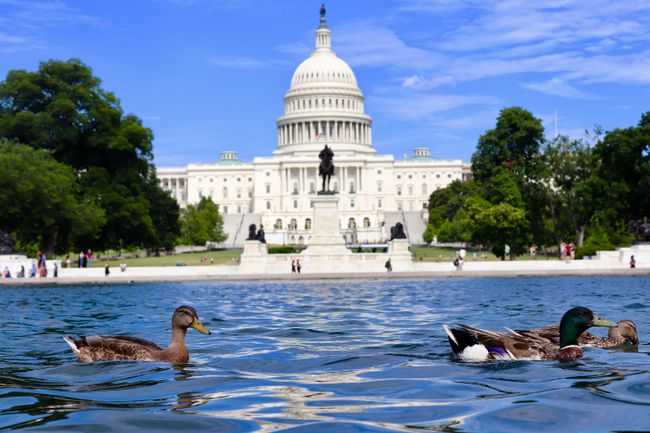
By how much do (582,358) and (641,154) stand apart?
4365 cm

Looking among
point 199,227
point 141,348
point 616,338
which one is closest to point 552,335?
point 616,338

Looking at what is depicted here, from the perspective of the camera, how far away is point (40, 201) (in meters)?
47.2

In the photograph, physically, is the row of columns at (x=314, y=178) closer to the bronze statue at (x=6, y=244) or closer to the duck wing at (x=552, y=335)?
the bronze statue at (x=6, y=244)

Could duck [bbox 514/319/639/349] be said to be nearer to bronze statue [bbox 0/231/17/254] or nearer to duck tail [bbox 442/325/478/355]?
duck tail [bbox 442/325/478/355]

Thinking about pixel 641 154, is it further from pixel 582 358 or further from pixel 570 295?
pixel 582 358

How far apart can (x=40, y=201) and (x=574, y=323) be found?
41.1m

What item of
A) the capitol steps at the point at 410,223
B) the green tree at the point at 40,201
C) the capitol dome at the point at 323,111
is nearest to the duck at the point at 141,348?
the green tree at the point at 40,201

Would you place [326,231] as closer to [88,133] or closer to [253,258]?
[253,258]

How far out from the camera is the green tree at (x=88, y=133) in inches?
2099

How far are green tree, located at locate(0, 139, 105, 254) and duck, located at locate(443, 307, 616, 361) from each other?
39.3 metres

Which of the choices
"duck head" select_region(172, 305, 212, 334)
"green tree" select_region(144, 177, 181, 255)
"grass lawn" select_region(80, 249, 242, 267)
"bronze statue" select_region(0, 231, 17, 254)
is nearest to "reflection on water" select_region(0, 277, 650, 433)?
"duck head" select_region(172, 305, 212, 334)

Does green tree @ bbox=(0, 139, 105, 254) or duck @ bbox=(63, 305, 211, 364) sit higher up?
green tree @ bbox=(0, 139, 105, 254)

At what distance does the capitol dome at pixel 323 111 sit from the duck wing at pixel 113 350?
145828 mm

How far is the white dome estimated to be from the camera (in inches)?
6206
